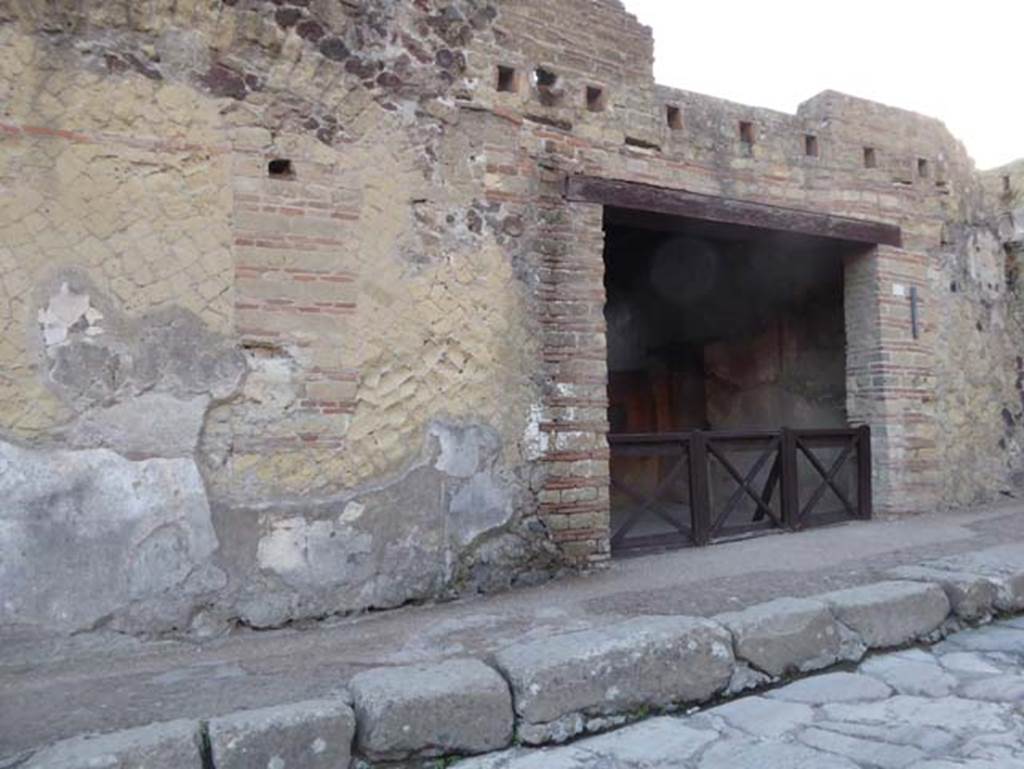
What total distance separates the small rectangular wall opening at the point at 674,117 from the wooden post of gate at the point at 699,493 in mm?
2113

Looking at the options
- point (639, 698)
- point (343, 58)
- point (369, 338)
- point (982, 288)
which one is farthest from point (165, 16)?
point (982, 288)

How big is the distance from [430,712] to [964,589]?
290cm

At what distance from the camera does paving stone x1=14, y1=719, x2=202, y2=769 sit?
88.7 inches

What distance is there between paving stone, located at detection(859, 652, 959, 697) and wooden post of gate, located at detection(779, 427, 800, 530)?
8.28ft

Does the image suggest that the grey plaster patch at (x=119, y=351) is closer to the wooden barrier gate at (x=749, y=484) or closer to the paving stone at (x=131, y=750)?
the paving stone at (x=131, y=750)

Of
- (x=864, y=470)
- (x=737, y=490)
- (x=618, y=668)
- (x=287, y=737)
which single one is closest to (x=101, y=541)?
(x=287, y=737)

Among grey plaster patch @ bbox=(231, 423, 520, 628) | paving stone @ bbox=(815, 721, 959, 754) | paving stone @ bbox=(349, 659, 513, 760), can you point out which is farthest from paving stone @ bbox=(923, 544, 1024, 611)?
paving stone @ bbox=(349, 659, 513, 760)

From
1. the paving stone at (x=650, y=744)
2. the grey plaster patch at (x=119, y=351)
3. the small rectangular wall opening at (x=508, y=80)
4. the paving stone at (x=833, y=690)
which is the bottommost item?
the paving stone at (x=650, y=744)

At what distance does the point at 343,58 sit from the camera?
4.26m

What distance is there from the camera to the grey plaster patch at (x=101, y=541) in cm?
340

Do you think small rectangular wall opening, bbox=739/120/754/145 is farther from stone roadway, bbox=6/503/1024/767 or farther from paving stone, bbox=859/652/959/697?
paving stone, bbox=859/652/959/697

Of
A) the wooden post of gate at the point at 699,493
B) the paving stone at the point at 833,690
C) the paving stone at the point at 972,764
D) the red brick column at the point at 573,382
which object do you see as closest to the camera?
the paving stone at the point at 972,764

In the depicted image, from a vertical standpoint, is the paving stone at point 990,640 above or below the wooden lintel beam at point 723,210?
below

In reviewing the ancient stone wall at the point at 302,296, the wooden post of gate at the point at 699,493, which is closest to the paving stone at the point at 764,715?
the ancient stone wall at the point at 302,296
